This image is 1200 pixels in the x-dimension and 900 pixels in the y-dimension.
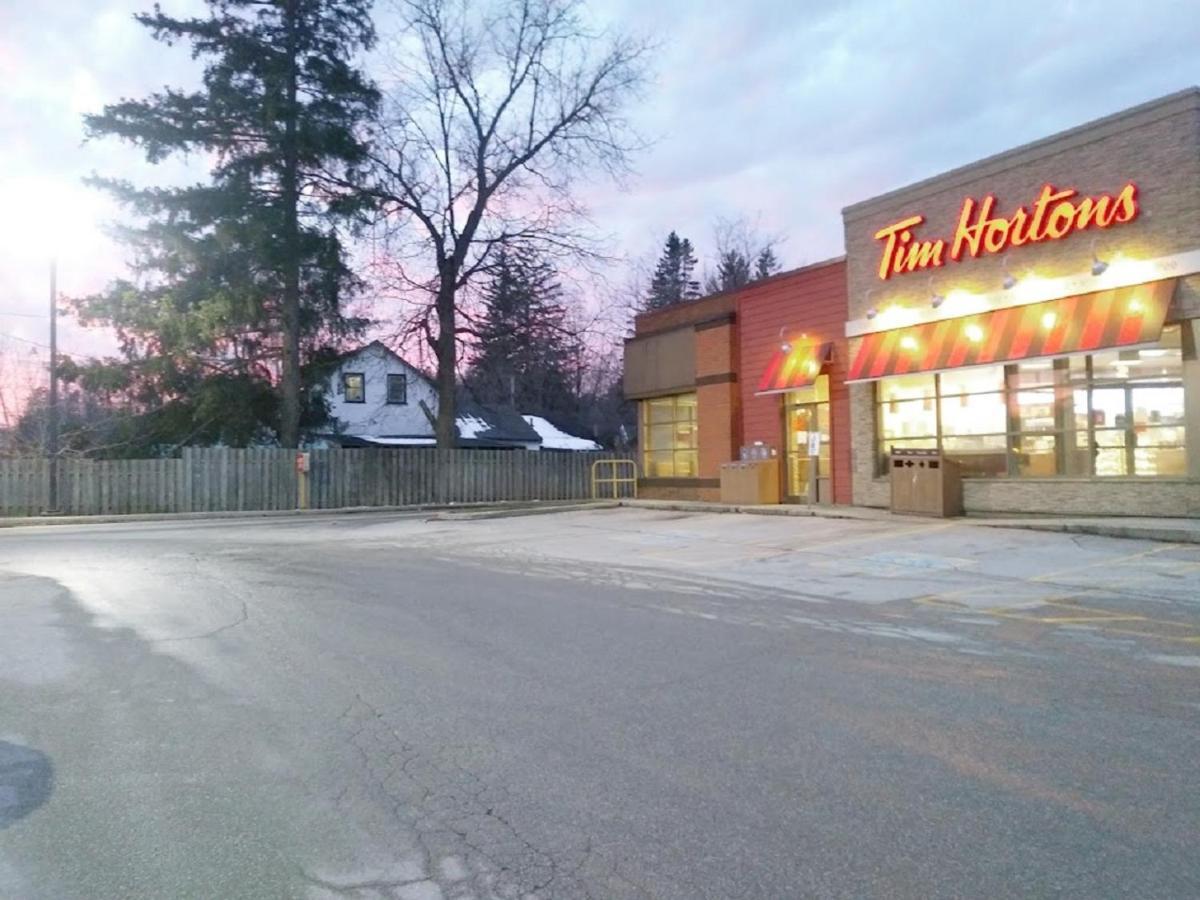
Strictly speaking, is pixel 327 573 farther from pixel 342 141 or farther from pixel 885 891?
pixel 342 141

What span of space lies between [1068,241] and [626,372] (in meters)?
14.4

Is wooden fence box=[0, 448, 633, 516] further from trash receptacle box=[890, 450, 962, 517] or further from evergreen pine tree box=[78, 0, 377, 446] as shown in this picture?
trash receptacle box=[890, 450, 962, 517]

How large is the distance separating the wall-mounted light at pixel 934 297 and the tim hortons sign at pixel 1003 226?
33 cm

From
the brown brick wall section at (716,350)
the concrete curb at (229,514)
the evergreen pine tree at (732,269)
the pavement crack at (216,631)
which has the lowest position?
the pavement crack at (216,631)

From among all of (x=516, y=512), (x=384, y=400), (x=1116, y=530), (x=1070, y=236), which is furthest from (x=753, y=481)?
(x=384, y=400)

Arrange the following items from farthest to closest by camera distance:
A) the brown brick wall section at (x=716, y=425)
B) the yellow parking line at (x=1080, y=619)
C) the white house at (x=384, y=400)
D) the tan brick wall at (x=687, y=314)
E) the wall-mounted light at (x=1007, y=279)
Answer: the white house at (x=384, y=400)
the tan brick wall at (x=687, y=314)
the brown brick wall section at (x=716, y=425)
the wall-mounted light at (x=1007, y=279)
the yellow parking line at (x=1080, y=619)

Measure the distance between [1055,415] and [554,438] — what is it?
43.2 m

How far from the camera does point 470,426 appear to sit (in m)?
51.9

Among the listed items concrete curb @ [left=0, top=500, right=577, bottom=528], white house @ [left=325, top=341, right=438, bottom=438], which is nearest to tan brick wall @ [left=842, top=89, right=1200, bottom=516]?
concrete curb @ [left=0, top=500, right=577, bottom=528]

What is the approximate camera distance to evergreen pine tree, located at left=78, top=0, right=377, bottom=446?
31.1m

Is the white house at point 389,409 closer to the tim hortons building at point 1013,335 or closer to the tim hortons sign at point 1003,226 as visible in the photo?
the tim hortons building at point 1013,335

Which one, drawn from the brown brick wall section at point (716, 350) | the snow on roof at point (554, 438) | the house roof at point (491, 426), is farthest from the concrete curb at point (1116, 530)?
the snow on roof at point (554, 438)

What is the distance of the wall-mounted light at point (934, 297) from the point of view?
19.1 meters

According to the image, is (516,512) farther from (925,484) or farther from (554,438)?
(554,438)
